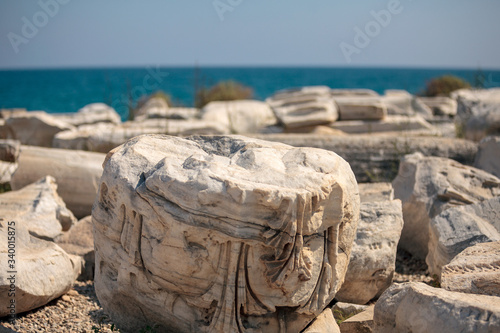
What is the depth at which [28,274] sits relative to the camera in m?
3.94

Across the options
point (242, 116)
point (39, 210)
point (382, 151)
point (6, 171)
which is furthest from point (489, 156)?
point (6, 171)

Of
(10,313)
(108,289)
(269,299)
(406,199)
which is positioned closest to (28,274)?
(10,313)

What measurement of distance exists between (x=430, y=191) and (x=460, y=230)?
861 millimetres

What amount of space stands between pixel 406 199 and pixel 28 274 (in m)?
3.51

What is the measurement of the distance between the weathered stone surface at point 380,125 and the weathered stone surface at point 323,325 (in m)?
5.02

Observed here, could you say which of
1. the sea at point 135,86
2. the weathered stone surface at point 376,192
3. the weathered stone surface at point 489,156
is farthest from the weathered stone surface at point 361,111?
the weathered stone surface at point 376,192

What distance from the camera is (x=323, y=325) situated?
3281mm

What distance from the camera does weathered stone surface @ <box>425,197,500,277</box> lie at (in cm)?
424

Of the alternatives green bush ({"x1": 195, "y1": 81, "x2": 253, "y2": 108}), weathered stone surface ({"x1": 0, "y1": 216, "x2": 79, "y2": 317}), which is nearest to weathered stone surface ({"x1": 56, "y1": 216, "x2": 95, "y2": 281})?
weathered stone surface ({"x1": 0, "y1": 216, "x2": 79, "y2": 317})

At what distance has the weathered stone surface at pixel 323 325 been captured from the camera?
3227mm

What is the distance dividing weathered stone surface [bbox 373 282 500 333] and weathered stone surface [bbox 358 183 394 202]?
1835 millimetres

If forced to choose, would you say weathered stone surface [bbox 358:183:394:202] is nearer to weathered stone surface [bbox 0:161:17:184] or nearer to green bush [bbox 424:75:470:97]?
weathered stone surface [bbox 0:161:17:184]

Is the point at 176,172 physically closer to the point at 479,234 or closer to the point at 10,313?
the point at 10,313

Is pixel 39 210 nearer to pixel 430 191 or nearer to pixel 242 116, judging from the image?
pixel 430 191
